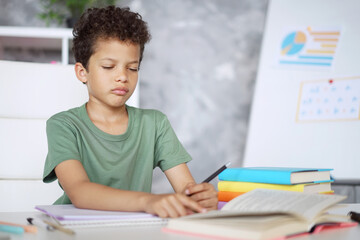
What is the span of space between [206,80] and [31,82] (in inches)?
92.9

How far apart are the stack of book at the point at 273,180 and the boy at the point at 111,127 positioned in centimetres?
9

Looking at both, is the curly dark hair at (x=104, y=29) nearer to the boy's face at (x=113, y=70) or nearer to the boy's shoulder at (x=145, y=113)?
the boy's face at (x=113, y=70)

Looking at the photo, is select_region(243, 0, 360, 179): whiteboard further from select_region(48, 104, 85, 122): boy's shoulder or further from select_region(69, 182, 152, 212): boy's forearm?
select_region(69, 182, 152, 212): boy's forearm

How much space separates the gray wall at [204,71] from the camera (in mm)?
3762

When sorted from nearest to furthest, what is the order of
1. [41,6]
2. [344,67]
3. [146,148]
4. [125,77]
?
[125,77] < [146,148] < [344,67] < [41,6]

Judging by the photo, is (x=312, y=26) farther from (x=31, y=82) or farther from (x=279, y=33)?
(x=31, y=82)

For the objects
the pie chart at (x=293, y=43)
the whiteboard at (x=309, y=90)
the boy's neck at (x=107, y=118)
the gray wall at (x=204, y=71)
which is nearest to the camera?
the boy's neck at (x=107, y=118)

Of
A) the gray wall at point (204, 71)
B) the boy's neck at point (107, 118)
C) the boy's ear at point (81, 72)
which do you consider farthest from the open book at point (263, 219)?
the gray wall at point (204, 71)

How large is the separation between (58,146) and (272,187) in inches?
20.9

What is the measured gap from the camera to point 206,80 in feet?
12.4

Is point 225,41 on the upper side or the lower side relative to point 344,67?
upper

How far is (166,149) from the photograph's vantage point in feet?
4.63

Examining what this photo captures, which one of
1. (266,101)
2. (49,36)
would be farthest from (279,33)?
(49,36)

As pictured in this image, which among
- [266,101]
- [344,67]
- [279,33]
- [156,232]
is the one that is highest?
[279,33]
